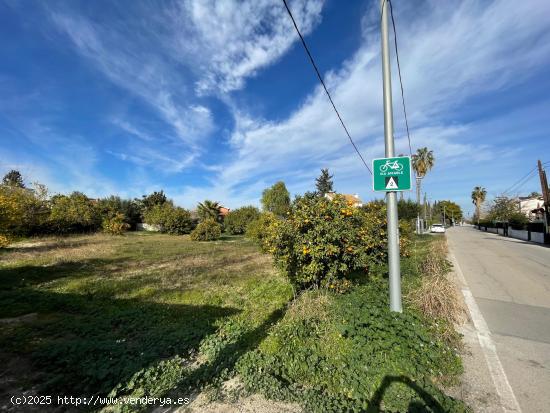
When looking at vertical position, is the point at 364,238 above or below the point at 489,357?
above

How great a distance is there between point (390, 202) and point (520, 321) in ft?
11.9

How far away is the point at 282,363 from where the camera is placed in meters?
3.61

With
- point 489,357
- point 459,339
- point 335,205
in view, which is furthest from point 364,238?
point 489,357

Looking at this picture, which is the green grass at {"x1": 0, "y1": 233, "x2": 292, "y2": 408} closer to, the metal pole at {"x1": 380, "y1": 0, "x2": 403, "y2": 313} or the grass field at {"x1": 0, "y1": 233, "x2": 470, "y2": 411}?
the grass field at {"x1": 0, "y1": 233, "x2": 470, "y2": 411}

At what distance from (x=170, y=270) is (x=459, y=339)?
10273 mm

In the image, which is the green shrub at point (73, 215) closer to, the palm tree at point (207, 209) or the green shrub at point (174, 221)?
the green shrub at point (174, 221)

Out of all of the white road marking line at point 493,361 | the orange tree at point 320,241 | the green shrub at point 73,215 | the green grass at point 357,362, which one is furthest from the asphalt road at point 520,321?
the green shrub at point 73,215

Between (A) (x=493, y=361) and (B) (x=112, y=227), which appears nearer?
(A) (x=493, y=361)

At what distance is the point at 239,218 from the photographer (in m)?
42.6

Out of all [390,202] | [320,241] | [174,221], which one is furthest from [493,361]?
[174,221]

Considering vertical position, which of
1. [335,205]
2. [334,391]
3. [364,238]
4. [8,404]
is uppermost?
[335,205]

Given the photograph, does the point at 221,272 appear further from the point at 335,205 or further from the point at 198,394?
the point at 198,394

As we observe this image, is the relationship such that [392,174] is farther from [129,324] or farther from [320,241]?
[129,324]

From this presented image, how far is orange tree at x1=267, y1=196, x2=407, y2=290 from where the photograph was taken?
5527 millimetres
